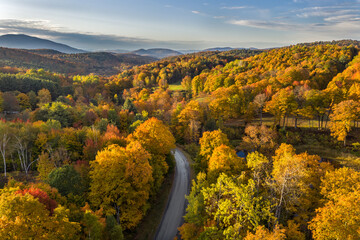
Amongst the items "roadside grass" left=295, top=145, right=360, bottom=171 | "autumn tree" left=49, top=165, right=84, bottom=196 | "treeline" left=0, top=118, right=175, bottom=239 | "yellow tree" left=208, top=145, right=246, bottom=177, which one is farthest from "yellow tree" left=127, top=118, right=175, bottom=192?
"roadside grass" left=295, top=145, right=360, bottom=171

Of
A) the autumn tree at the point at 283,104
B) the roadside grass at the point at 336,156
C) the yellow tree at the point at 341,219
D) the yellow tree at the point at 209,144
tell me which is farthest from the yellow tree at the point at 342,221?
the autumn tree at the point at 283,104

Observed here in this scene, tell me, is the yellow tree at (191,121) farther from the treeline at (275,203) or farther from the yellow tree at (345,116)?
the yellow tree at (345,116)

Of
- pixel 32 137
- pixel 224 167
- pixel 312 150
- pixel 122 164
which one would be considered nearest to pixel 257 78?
pixel 312 150

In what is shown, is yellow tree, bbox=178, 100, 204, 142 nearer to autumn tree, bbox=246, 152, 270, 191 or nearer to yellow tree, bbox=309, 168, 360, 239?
autumn tree, bbox=246, 152, 270, 191

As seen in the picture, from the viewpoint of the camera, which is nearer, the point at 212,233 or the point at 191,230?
the point at 212,233

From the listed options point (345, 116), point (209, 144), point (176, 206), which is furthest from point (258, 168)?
point (345, 116)

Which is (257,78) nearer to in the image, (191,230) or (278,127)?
(278,127)
